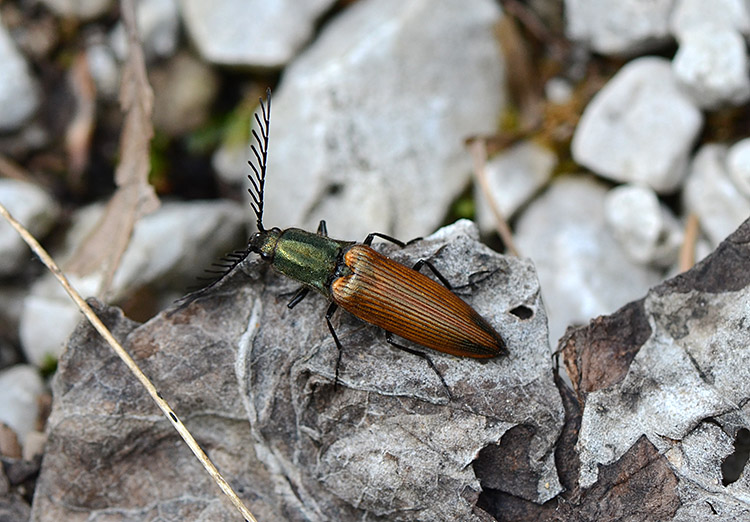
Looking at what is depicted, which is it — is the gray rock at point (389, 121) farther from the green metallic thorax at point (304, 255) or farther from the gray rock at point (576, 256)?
the green metallic thorax at point (304, 255)

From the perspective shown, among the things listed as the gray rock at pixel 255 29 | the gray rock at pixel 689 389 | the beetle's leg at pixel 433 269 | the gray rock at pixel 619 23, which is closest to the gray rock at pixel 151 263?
the gray rock at pixel 255 29

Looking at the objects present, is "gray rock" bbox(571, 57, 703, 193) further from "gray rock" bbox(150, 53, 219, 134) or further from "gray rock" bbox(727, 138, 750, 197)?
"gray rock" bbox(150, 53, 219, 134)

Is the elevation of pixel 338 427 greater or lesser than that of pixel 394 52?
lesser

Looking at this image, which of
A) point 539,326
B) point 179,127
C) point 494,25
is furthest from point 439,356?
point 179,127

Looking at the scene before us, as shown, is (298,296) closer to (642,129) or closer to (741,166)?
(642,129)

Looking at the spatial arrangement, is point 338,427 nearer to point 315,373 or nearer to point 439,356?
point 315,373

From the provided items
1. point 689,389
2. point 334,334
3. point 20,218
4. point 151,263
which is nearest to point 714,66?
point 689,389
